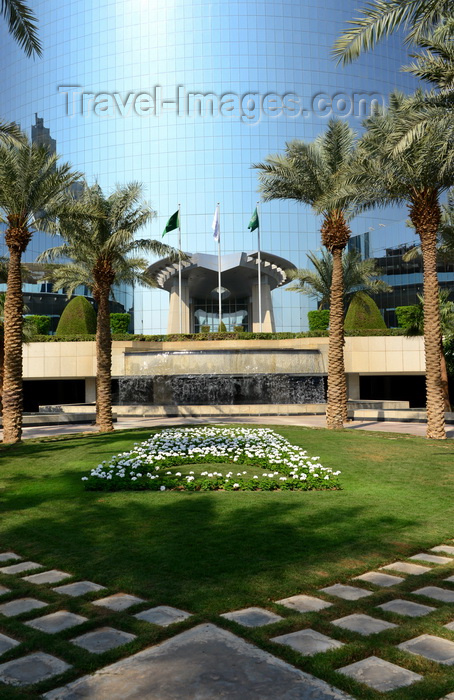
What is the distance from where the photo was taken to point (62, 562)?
686 cm

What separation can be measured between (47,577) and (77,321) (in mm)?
35112

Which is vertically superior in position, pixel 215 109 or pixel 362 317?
pixel 215 109

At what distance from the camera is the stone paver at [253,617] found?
5004 millimetres

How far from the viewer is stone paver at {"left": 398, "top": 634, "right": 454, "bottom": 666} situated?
14.2 ft

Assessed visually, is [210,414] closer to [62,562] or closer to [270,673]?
[62,562]

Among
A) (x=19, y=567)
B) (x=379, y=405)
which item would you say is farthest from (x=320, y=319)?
(x=19, y=567)

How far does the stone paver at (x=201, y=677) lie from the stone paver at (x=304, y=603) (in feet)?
2.97

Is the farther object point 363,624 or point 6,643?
point 363,624

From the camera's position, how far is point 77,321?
4022cm

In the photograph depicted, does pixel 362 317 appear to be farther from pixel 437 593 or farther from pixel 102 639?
pixel 102 639

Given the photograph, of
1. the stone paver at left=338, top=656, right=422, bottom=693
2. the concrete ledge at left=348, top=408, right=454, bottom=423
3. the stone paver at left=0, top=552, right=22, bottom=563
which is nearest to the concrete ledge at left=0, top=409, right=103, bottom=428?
the concrete ledge at left=348, top=408, right=454, bottom=423

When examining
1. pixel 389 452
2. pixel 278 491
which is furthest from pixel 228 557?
pixel 389 452

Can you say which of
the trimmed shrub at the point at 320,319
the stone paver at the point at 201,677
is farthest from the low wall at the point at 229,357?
the stone paver at the point at 201,677

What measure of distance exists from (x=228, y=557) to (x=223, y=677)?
9.15ft
